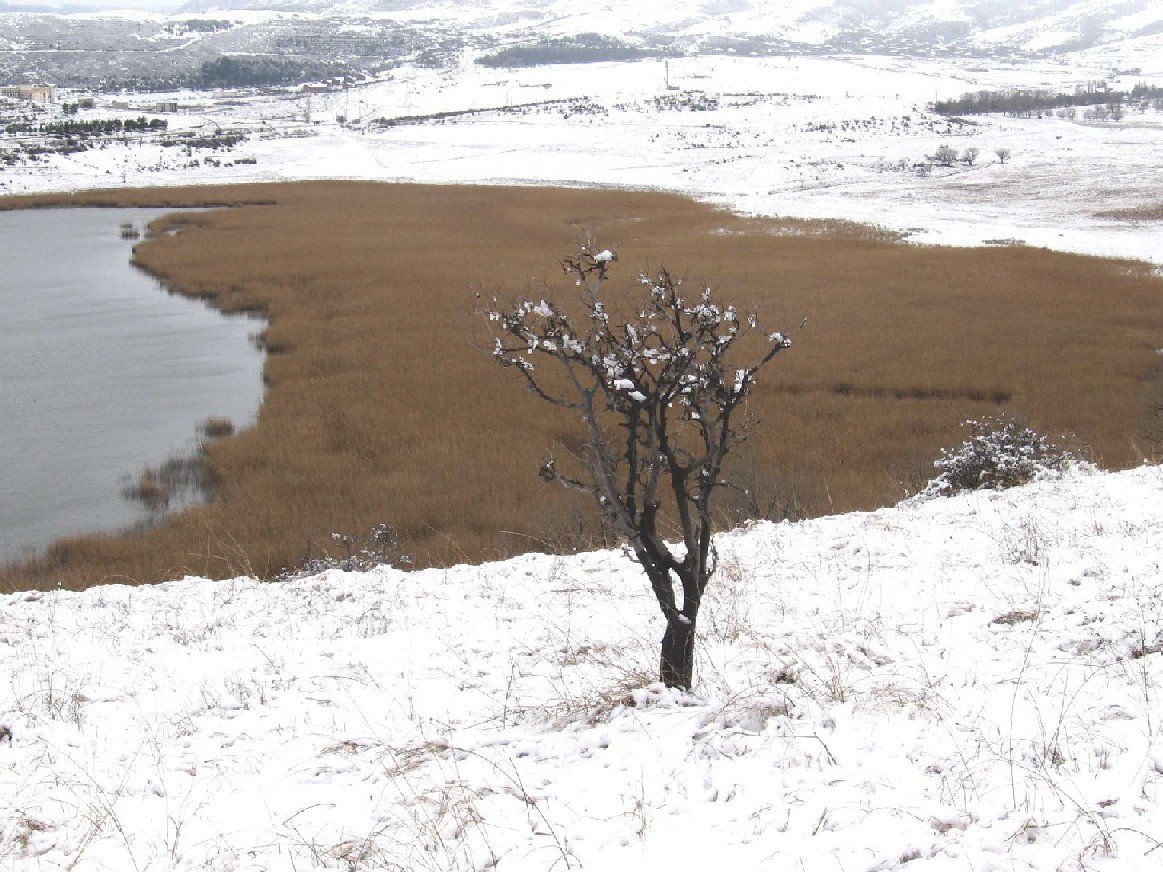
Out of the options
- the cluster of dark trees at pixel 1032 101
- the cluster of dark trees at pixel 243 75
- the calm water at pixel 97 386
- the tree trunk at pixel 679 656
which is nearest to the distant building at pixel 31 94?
the cluster of dark trees at pixel 243 75

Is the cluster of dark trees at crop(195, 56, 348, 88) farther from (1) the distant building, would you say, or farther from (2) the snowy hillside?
(2) the snowy hillside

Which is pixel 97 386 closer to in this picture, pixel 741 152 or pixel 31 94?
pixel 741 152

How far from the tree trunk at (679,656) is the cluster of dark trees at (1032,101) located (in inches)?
4311

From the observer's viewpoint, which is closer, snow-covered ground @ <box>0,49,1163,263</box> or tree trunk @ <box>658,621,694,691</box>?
tree trunk @ <box>658,621,694,691</box>

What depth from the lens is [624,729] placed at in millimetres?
4238

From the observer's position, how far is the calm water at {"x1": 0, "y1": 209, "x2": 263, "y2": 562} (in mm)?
13859

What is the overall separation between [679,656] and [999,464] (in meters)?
8.28

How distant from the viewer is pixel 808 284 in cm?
2770

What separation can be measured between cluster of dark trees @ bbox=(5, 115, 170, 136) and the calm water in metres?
61.8

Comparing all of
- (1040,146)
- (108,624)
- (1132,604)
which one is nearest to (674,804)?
(1132,604)

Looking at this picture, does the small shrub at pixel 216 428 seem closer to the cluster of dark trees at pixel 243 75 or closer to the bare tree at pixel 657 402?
the bare tree at pixel 657 402

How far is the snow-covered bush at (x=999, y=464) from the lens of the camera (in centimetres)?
1128

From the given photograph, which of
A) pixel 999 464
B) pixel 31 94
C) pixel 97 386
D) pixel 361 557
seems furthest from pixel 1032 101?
pixel 31 94

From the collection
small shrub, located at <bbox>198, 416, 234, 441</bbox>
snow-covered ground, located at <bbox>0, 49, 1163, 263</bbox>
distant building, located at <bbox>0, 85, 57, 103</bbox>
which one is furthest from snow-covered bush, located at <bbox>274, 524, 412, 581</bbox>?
distant building, located at <bbox>0, 85, 57, 103</bbox>
